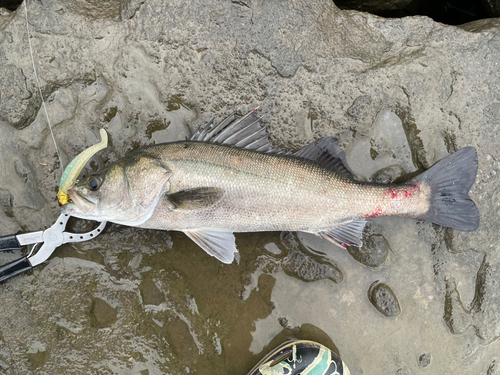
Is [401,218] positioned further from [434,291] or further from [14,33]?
[14,33]

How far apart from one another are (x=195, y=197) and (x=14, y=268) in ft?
6.07

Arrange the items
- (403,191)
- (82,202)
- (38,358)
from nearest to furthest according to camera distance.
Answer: (82,202) → (403,191) → (38,358)

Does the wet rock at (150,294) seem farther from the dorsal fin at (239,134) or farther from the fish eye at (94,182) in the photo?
the dorsal fin at (239,134)

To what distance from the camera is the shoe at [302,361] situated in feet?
11.2

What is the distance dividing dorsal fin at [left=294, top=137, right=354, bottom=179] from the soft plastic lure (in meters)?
1.69

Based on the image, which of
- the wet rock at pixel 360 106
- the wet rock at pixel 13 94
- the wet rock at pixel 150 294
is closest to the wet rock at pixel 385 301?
the wet rock at pixel 360 106

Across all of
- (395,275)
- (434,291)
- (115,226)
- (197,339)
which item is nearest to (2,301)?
(115,226)

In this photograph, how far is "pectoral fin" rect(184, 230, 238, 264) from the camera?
321cm

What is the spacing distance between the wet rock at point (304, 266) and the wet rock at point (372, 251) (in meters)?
0.26

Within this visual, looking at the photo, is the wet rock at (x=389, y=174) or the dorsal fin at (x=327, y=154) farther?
the wet rock at (x=389, y=174)

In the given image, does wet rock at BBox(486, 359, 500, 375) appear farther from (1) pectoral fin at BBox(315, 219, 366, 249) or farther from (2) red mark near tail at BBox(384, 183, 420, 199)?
(2) red mark near tail at BBox(384, 183, 420, 199)

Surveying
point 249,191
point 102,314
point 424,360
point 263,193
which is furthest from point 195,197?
point 424,360

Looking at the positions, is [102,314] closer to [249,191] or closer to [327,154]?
[249,191]

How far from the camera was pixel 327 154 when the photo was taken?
3.21m
